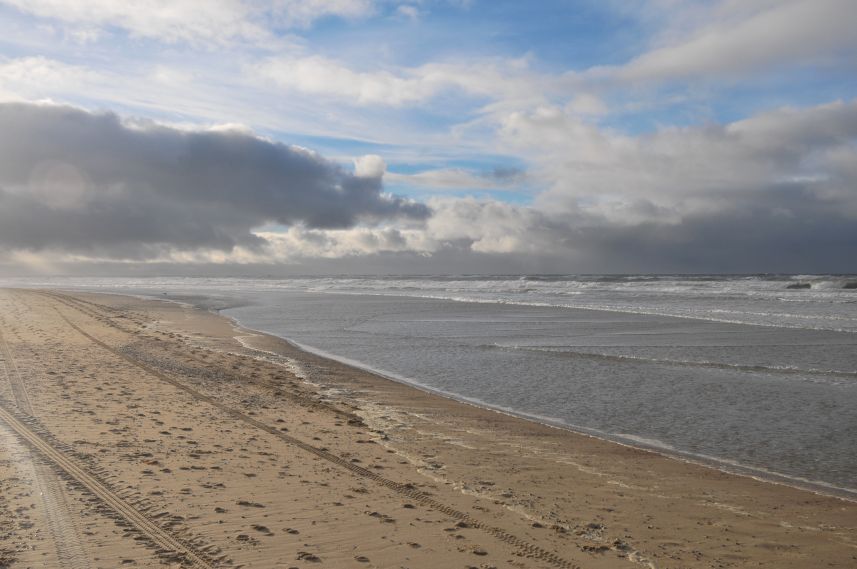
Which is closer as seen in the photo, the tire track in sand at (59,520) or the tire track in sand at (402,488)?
the tire track in sand at (59,520)

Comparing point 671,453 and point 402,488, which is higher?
point 402,488

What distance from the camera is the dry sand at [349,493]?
5.27 metres

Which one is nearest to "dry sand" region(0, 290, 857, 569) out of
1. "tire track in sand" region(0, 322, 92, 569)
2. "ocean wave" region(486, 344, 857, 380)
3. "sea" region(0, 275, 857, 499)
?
"tire track in sand" region(0, 322, 92, 569)

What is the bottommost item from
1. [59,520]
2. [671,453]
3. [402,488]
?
[671,453]

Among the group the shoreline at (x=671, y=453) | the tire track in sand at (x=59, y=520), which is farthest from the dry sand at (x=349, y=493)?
the shoreline at (x=671, y=453)

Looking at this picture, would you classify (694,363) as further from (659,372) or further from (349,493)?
(349,493)

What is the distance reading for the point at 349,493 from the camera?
671cm

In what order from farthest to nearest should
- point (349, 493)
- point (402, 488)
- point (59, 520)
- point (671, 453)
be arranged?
point (671, 453), point (402, 488), point (349, 493), point (59, 520)

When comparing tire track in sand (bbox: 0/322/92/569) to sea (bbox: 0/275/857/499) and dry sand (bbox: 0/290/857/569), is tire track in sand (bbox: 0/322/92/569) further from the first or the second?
sea (bbox: 0/275/857/499)

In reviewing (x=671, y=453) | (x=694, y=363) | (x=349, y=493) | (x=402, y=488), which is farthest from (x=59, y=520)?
(x=694, y=363)

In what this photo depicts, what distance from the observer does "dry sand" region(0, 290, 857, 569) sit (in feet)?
17.3

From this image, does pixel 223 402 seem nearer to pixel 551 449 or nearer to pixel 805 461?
pixel 551 449

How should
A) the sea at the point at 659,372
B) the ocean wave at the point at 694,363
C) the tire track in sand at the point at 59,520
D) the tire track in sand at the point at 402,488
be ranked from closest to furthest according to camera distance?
the tire track in sand at the point at 59,520 < the tire track in sand at the point at 402,488 < the sea at the point at 659,372 < the ocean wave at the point at 694,363

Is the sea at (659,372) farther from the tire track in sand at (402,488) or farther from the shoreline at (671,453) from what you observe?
the tire track in sand at (402,488)
